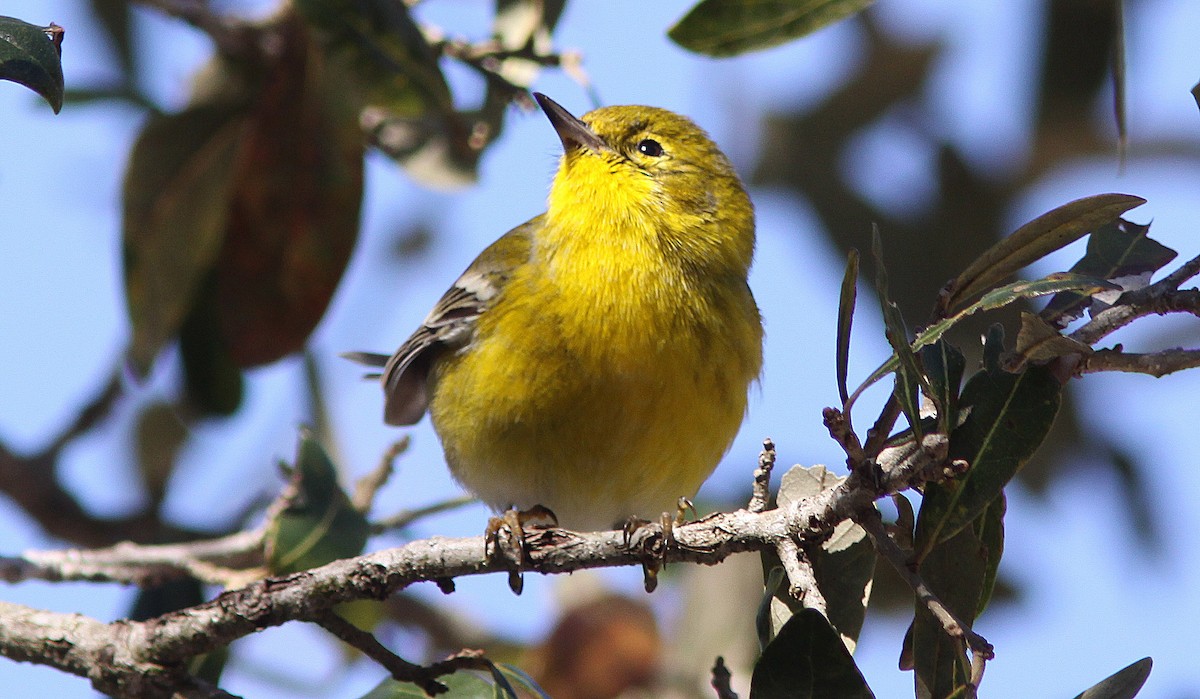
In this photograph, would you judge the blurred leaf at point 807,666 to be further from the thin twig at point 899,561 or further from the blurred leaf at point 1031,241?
the blurred leaf at point 1031,241

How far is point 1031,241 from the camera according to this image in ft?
6.94

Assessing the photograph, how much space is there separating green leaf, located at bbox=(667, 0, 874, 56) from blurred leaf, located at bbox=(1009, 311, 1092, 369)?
116 centimetres

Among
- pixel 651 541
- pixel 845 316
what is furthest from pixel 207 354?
pixel 845 316

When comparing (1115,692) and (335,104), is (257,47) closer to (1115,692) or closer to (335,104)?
(335,104)

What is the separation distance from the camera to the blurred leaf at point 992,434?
6.61ft

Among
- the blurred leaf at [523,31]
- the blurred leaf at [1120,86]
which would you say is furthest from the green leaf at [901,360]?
the blurred leaf at [523,31]

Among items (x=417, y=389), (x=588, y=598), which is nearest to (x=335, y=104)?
(x=417, y=389)

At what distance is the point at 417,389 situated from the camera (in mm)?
4316

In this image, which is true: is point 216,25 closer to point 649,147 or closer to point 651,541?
point 649,147

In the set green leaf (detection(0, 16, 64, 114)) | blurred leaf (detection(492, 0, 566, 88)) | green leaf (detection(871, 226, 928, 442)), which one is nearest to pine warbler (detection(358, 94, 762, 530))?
blurred leaf (detection(492, 0, 566, 88))

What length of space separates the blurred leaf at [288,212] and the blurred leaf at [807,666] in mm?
2299

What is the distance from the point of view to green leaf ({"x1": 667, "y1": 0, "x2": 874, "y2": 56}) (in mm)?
2863

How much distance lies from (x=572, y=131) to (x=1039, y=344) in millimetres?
2366

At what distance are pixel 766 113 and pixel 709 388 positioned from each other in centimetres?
254
